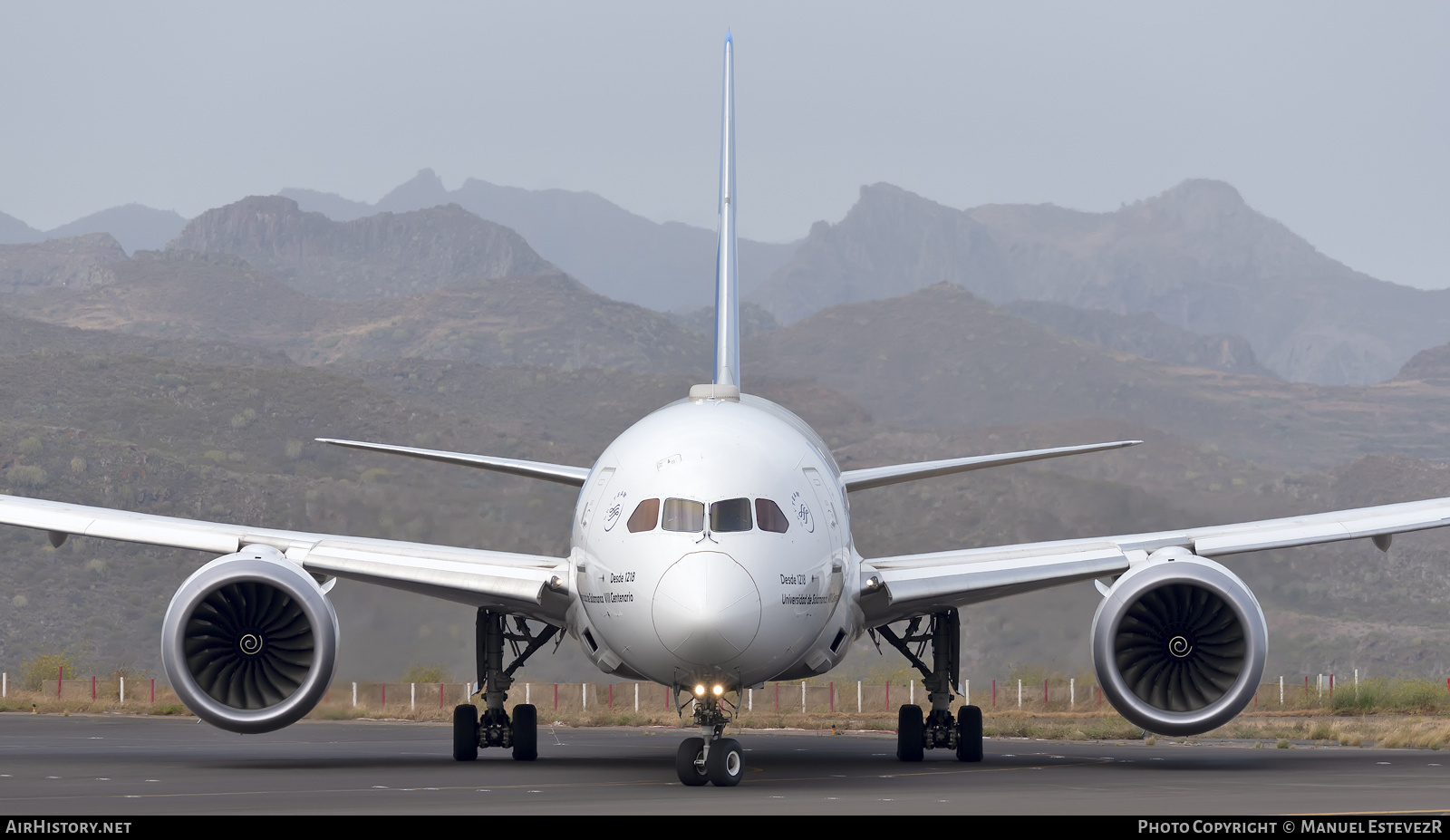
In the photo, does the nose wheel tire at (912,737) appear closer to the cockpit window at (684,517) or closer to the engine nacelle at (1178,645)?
the engine nacelle at (1178,645)

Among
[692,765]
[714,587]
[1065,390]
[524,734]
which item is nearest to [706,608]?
[714,587]

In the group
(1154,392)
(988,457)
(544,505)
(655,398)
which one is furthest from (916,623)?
(1154,392)

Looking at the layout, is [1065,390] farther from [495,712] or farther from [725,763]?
[725,763]

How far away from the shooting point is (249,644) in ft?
62.0

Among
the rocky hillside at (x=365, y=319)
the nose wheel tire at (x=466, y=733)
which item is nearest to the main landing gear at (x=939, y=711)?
the nose wheel tire at (x=466, y=733)

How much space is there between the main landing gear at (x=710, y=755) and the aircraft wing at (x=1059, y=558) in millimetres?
2816

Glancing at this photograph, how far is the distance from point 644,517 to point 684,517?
48 cm

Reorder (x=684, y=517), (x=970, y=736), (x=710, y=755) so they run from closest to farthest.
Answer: (x=684, y=517)
(x=710, y=755)
(x=970, y=736)

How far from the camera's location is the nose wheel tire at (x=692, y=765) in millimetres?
16641

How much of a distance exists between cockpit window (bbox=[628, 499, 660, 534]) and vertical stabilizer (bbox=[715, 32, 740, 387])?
730 cm

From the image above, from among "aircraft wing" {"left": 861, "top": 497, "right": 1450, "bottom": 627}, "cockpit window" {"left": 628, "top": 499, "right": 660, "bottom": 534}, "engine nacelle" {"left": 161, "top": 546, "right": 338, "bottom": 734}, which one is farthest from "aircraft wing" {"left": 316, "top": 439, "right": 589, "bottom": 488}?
"cockpit window" {"left": 628, "top": 499, "right": 660, "bottom": 534}

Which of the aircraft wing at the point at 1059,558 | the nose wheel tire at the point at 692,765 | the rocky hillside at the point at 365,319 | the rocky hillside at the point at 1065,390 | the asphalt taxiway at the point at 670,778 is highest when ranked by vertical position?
the rocky hillside at the point at 365,319

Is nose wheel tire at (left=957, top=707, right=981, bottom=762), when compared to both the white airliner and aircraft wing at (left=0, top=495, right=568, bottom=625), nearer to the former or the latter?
the white airliner

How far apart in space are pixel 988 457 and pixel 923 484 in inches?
3650
